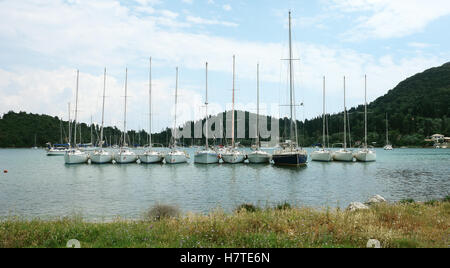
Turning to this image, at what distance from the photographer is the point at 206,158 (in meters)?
72.8

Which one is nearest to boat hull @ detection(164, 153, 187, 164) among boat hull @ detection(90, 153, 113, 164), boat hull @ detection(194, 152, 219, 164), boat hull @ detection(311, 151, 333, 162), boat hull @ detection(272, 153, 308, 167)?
boat hull @ detection(194, 152, 219, 164)

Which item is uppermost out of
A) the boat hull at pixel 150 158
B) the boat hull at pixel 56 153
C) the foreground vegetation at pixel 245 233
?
the foreground vegetation at pixel 245 233

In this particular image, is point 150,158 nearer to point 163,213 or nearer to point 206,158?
point 206,158

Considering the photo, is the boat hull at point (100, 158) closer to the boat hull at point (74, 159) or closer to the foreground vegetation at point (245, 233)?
the boat hull at point (74, 159)

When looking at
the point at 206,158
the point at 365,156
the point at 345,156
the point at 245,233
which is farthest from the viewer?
the point at 365,156

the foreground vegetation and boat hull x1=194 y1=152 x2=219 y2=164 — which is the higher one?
the foreground vegetation

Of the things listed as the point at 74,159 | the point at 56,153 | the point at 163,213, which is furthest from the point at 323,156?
the point at 56,153

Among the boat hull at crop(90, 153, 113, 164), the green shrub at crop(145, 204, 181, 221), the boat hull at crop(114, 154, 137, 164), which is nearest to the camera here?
the green shrub at crop(145, 204, 181, 221)

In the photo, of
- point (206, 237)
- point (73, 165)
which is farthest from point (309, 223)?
point (73, 165)

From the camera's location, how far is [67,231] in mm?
11031

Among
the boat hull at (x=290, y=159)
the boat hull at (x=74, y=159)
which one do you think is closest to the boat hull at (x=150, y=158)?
the boat hull at (x=74, y=159)

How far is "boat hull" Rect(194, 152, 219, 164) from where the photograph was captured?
7256 cm

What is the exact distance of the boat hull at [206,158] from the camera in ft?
238

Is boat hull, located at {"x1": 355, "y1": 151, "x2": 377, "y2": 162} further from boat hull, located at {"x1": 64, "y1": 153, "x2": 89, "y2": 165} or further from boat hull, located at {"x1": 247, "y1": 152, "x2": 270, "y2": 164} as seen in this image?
boat hull, located at {"x1": 64, "y1": 153, "x2": 89, "y2": 165}
